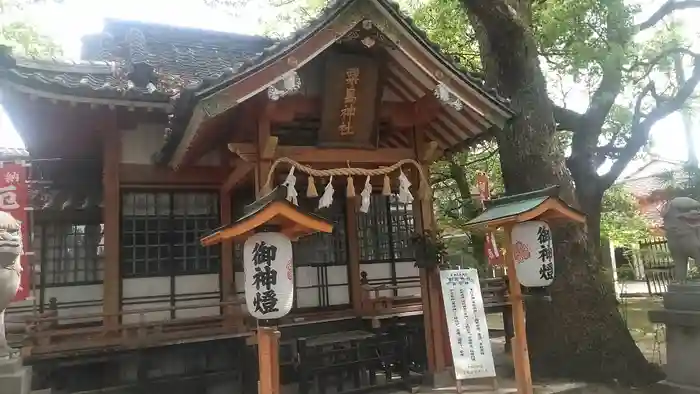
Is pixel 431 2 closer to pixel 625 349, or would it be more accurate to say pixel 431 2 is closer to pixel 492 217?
pixel 492 217

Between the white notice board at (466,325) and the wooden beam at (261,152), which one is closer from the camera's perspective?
the wooden beam at (261,152)

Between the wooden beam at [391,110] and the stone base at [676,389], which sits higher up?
the wooden beam at [391,110]

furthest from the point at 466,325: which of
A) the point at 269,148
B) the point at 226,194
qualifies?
the point at 226,194

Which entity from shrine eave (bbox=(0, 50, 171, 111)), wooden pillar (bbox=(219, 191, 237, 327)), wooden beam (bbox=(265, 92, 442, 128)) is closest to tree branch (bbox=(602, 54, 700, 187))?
wooden beam (bbox=(265, 92, 442, 128))

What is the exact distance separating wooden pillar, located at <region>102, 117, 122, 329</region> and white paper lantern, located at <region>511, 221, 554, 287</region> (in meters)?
6.72

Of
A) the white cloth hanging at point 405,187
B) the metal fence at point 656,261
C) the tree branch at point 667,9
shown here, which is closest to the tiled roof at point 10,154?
the white cloth hanging at point 405,187

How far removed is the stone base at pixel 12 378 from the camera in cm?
557

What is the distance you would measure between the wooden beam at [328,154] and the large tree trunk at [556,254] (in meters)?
3.01

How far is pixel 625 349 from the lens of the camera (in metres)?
9.09

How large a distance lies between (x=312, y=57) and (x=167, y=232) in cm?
479

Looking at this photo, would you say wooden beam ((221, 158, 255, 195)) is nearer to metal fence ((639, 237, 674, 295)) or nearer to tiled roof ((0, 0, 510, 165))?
tiled roof ((0, 0, 510, 165))

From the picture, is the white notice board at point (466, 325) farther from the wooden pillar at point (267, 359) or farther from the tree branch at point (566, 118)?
the tree branch at point (566, 118)

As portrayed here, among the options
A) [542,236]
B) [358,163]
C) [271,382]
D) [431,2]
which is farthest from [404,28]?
[431,2]

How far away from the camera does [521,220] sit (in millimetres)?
6965
